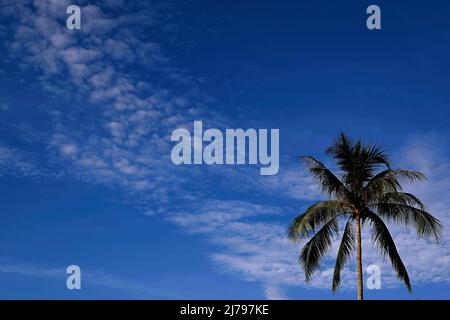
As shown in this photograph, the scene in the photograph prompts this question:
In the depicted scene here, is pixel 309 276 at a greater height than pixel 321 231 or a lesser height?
lesser
